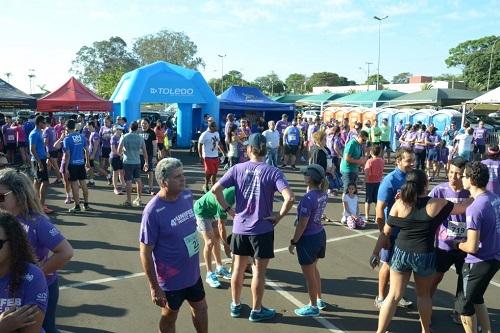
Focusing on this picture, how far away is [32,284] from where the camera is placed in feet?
6.88

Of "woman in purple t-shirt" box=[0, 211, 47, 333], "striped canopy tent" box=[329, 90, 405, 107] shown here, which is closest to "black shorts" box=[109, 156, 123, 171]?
"woman in purple t-shirt" box=[0, 211, 47, 333]

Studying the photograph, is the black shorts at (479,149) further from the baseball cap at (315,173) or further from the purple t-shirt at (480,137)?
the baseball cap at (315,173)

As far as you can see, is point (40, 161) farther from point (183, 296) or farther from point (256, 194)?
point (183, 296)

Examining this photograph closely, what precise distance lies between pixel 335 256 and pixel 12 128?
12246 mm

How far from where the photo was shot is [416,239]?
388 cm

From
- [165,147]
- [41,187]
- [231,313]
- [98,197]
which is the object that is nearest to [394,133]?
[165,147]

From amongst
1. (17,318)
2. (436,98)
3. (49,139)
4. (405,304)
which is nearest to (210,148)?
(49,139)

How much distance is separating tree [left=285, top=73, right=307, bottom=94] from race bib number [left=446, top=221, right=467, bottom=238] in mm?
105528

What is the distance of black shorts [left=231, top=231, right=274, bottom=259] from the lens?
446cm

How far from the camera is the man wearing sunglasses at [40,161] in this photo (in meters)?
8.93

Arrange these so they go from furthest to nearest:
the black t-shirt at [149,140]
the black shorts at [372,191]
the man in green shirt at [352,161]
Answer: the black t-shirt at [149,140], the man in green shirt at [352,161], the black shorts at [372,191]

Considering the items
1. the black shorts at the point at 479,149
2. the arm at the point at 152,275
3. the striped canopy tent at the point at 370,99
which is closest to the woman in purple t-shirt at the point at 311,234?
the arm at the point at 152,275

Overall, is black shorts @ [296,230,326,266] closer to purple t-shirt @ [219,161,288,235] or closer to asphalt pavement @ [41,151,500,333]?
purple t-shirt @ [219,161,288,235]

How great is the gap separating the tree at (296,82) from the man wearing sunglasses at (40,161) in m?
101
